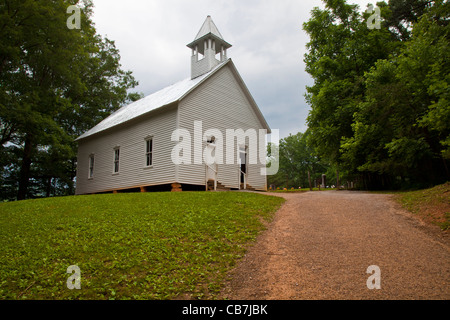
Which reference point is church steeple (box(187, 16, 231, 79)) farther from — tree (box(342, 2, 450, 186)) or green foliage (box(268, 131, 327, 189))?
green foliage (box(268, 131, 327, 189))

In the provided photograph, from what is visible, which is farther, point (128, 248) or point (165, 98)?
point (165, 98)

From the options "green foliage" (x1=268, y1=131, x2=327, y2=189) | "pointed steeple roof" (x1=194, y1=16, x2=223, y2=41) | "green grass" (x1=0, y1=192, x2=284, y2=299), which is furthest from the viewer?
"green foliage" (x1=268, y1=131, x2=327, y2=189)

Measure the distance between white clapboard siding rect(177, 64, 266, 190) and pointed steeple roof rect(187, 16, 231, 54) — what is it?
8.18ft

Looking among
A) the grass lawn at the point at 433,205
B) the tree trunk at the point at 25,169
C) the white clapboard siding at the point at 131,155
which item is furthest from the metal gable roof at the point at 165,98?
the grass lawn at the point at 433,205

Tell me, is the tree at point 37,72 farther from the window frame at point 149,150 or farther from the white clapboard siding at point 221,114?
the white clapboard siding at point 221,114

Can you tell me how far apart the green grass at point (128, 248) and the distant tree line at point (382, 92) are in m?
6.35

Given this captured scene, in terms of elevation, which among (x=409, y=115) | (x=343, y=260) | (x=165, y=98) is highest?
(x=165, y=98)

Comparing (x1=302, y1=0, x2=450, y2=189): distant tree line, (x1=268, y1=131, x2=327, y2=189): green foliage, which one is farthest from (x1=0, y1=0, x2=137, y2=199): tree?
(x1=268, y1=131, x2=327, y2=189): green foliage

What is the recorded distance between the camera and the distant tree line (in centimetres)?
1202

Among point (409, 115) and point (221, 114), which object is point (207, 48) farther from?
point (409, 115)

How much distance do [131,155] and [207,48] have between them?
842 cm

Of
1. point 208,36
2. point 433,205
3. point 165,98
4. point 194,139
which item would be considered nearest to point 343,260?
point 433,205

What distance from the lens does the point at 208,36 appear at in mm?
19406

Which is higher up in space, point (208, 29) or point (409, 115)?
point (208, 29)
